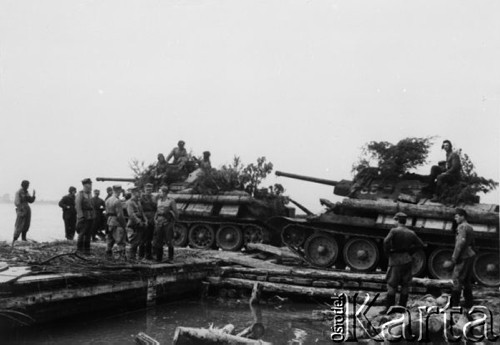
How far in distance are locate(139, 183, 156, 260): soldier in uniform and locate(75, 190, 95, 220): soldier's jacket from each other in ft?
4.32

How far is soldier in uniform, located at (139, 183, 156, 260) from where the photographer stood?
42.2ft

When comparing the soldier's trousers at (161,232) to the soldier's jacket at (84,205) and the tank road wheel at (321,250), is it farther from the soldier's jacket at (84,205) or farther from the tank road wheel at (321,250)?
the tank road wheel at (321,250)

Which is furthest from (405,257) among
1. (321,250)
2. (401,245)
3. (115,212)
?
(115,212)

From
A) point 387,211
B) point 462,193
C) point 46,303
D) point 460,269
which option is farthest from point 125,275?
point 462,193

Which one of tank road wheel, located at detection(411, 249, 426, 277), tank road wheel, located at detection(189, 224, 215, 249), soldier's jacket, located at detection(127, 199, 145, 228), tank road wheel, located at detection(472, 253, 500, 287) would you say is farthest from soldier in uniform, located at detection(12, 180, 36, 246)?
tank road wheel, located at detection(472, 253, 500, 287)

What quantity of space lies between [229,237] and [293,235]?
9.71 ft

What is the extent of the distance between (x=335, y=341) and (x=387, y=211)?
6549mm

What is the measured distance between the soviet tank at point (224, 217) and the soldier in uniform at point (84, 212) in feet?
21.4

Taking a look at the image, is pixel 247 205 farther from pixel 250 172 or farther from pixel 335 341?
pixel 335 341

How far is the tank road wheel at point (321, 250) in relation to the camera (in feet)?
51.0

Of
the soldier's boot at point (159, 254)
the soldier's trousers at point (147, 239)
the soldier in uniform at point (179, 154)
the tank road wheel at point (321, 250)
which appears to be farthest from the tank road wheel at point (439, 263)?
the soldier in uniform at point (179, 154)

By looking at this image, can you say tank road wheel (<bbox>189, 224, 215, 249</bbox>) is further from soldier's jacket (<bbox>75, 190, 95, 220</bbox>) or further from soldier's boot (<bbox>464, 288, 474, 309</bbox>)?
soldier's boot (<bbox>464, 288, 474, 309</bbox>)

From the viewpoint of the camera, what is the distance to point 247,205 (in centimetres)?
1848

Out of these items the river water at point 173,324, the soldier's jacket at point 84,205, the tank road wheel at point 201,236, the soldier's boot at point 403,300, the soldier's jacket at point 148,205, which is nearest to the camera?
the river water at point 173,324
